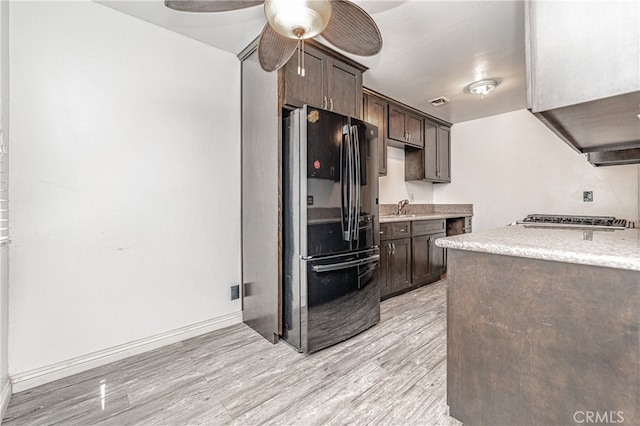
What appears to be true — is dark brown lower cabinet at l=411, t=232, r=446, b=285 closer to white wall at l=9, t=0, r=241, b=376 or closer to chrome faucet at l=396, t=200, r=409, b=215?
chrome faucet at l=396, t=200, r=409, b=215

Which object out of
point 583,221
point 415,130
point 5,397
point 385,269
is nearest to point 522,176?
point 415,130

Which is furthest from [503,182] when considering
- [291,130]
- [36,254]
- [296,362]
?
[36,254]

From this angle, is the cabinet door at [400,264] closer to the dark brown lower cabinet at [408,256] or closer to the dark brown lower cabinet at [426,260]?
the dark brown lower cabinet at [408,256]

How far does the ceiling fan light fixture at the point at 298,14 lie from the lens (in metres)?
1.15

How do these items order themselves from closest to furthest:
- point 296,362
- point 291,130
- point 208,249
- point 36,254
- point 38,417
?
point 38,417, point 36,254, point 296,362, point 291,130, point 208,249

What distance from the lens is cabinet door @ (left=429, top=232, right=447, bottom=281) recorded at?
3.79 m

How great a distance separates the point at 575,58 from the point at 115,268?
107 inches

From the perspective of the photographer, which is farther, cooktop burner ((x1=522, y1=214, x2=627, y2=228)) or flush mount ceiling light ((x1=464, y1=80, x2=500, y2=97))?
flush mount ceiling light ((x1=464, y1=80, x2=500, y2=97))

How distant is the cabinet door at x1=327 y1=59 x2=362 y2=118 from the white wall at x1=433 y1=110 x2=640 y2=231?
8.63ft

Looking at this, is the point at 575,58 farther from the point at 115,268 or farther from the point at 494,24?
the point at 115,268

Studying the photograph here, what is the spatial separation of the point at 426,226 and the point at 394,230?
71 centimetres

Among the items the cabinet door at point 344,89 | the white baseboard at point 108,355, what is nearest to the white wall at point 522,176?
the cabinet door at point 344,89

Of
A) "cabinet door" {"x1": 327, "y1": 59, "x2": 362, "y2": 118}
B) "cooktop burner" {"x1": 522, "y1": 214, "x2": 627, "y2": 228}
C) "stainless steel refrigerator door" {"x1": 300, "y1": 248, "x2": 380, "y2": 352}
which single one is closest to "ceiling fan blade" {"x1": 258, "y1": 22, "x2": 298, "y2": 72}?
"cabinet door" {"x1": 327, "y1": 59, "x2": 362, "y2": 118}

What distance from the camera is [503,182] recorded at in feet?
13.9
